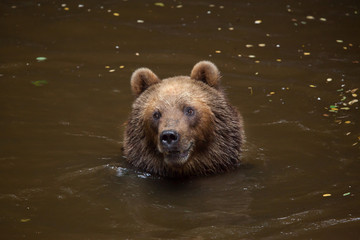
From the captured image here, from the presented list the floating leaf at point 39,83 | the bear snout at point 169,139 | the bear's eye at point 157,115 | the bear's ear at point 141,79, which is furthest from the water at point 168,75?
the bear's ear at point 141,79

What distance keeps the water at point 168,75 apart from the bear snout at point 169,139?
2.46 feet

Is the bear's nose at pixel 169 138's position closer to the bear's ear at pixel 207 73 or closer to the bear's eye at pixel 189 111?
the bear's eye at pixel 189 111

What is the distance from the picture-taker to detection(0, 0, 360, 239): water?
25.6 feet

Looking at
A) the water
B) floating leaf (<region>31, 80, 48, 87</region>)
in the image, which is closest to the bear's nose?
the water

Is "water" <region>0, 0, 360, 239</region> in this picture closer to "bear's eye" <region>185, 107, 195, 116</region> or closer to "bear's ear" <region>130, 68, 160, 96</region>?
"bear's eye" <region>185, 107, 195, 116</region>

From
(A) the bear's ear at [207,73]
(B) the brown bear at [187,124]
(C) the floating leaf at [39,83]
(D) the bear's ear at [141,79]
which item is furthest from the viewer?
(C) the floating leaf at [39,83]

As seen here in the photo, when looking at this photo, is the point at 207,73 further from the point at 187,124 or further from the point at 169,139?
the point at 169,139

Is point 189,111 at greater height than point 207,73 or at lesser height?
lesser

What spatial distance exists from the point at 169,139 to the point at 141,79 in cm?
156

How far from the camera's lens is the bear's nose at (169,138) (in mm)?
8422

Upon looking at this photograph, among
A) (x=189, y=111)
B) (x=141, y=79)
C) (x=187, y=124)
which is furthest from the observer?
(x=141, y=79)

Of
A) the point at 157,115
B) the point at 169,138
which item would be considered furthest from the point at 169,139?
the point at 157,115

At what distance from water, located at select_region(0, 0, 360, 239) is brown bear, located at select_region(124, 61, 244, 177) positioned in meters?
0.21

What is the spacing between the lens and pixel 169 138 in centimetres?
845
